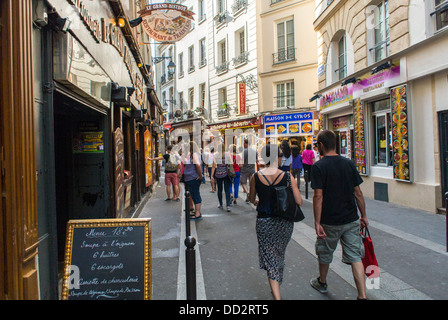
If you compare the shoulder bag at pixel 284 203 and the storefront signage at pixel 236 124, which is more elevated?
the storefront signage at pixel 236 124

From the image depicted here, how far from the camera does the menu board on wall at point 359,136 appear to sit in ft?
34.6

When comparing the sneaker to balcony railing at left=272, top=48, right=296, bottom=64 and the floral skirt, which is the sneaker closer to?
the floral skirt

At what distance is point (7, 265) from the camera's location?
8.82ft

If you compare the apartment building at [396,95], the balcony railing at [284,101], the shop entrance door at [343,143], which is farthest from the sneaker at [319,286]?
the balcony railing at [284,101]

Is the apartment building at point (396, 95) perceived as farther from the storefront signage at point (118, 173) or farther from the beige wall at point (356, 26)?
the storefront signage at point (118, 173)

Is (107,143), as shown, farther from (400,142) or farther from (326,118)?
(326,118)

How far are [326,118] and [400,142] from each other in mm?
5530

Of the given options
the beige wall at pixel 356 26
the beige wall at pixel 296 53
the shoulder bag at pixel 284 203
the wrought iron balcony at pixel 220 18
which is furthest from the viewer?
the wrought iron balcony at pixel 220 18

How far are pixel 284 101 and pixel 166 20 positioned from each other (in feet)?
40.8

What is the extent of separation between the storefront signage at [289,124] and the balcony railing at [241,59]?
4563mm

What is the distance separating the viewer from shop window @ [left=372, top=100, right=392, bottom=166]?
377 inches

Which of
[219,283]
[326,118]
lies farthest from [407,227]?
[326,118]

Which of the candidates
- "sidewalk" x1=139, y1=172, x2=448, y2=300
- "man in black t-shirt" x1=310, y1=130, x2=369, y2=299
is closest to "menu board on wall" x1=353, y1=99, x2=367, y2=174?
"sidewalk" x1=139, y1=172, x2=448, y2=300
